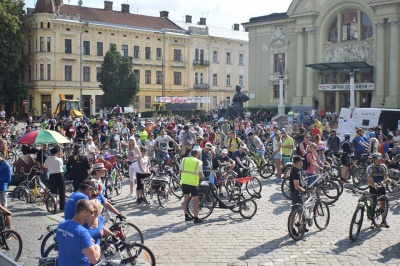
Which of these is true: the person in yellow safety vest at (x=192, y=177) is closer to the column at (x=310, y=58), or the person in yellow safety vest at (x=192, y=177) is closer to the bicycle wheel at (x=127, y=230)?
the bicycle wheel at (x=127, y=230)

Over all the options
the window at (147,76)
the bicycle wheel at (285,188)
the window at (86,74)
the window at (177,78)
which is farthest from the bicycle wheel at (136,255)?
the window at (177,78)

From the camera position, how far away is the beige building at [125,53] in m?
61.6

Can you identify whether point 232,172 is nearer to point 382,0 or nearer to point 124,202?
point 124,202

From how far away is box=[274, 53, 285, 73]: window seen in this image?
5434cm

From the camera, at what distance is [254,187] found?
16.3 meters

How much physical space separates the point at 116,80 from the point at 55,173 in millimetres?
44712

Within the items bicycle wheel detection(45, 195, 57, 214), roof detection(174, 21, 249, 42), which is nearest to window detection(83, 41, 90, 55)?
roof detection(174, 21, 249, 42)

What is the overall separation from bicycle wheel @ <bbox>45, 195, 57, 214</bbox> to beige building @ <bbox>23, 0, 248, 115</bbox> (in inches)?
1656

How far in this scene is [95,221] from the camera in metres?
7.57

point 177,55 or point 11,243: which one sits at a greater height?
point 177,55

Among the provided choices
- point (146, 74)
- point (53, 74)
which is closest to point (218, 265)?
point (53, 74)

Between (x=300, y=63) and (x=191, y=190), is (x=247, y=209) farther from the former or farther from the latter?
(x=300, y=63)

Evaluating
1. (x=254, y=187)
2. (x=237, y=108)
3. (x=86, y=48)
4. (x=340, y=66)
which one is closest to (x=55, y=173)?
(x=254, y=187)

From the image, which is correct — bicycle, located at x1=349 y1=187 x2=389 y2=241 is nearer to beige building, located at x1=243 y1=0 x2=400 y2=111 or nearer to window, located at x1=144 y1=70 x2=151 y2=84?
beige building, located at x1=243 y1=0 x2=400 y2=111
